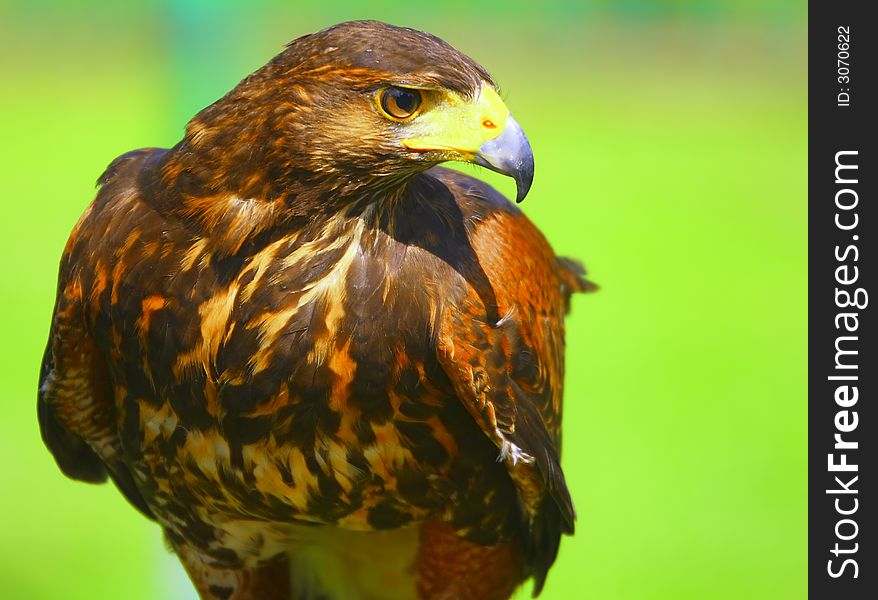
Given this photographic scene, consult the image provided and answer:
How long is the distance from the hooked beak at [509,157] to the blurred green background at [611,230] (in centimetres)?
357

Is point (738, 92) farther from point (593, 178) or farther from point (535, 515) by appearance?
point (535, 515)

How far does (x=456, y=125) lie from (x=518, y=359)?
856 millimetres

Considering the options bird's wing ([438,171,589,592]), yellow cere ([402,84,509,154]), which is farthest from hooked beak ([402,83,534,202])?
bird's wing ([438,171,589,592])

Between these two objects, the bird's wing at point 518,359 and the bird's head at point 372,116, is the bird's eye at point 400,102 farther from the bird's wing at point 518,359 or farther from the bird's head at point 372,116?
the bird's wing at point 518,359

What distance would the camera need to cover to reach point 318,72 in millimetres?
3477

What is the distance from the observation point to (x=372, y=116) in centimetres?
345

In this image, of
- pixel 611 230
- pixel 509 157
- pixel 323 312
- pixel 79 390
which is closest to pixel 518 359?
pixel 323 312

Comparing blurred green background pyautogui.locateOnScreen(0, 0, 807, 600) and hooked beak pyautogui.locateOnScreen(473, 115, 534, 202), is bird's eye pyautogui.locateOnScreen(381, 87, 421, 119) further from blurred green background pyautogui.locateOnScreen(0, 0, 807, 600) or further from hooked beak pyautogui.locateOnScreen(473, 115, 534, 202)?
blurred green background pyautogui.locateOnScreen(0, 0, 807, 600)

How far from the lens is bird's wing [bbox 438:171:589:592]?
146 inches

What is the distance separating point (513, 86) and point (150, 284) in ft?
44.8

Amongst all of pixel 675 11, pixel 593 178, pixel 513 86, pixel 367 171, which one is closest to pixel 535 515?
pixel 367 171
